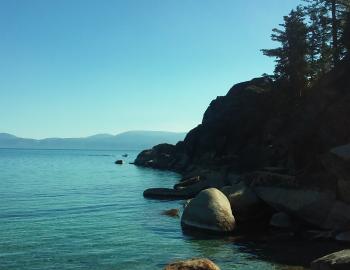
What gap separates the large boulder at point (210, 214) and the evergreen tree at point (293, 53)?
24553 mm

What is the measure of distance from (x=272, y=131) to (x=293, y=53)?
929cm

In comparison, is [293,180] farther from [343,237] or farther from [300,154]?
[300,154]

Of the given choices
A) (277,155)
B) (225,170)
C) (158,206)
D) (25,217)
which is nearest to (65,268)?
(25,217)

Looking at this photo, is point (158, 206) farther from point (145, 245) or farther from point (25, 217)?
point (145, 245)

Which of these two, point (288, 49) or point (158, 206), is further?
point (288, 49)

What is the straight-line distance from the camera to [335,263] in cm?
1296

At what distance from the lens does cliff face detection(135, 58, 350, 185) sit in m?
31.6

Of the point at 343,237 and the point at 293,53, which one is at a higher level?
the point at 293,53

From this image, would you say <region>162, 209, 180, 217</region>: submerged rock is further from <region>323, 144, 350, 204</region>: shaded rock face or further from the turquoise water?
<region>323, 144, 350, 204</region>: shaded rock face

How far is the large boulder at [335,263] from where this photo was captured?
12734mm

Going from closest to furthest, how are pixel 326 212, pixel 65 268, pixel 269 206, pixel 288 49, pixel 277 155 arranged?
pixel 65 268 < pixel 326 212 < pixel 269 206 < pixel 277 155 < pixel 288 49

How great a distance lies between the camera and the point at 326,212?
25.0m

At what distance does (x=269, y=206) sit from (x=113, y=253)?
11401 millimetres

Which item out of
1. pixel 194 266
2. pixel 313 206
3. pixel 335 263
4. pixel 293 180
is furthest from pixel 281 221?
pixel 335 263
